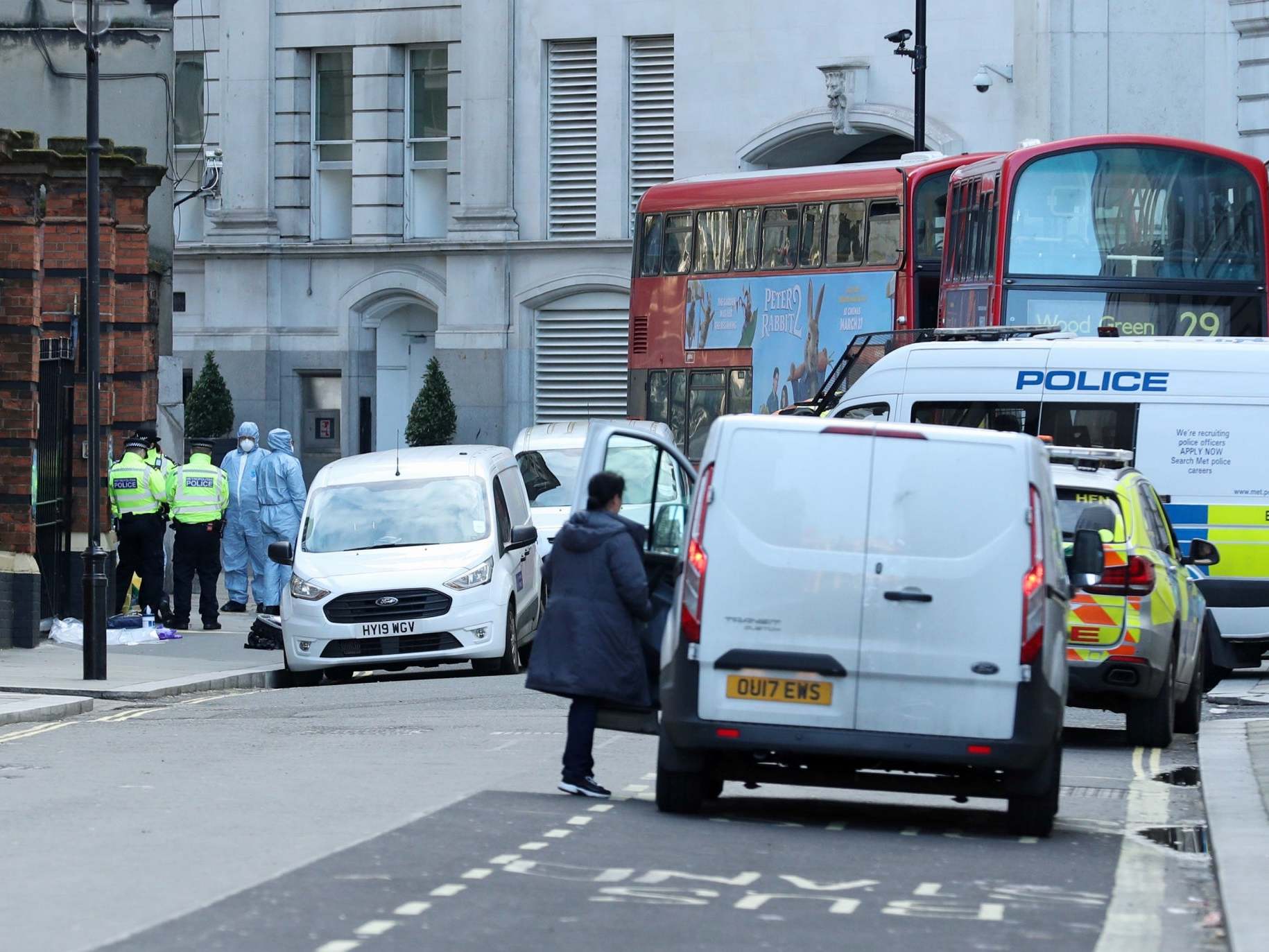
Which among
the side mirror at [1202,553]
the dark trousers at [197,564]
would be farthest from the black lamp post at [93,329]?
the side mirror at [1202,553]

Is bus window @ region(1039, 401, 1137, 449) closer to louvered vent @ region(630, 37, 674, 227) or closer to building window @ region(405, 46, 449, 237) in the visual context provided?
louvered vent @ region(630, 37, 674, 227)

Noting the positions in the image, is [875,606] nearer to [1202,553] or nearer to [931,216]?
[1202,553]

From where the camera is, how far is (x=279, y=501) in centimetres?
2431

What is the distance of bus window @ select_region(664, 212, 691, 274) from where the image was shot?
2983cm

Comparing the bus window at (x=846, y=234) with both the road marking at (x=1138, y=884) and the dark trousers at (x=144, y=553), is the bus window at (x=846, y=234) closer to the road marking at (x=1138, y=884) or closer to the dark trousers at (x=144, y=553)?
the dark trousers at (x=144, y=553)

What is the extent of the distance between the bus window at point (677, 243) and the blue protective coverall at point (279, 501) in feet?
23.3

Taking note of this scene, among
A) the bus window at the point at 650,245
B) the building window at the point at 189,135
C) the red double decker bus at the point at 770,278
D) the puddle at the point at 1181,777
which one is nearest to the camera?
the puddle at the point at 1181,777

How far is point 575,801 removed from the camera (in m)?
11.1

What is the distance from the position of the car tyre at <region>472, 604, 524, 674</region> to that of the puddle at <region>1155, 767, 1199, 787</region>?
6963mm

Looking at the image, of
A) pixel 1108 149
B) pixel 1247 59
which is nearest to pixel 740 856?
pixel 1108 149

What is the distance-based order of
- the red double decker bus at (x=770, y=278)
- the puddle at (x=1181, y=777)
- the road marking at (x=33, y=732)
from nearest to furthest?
the puddle at (x=1181, y=777), the road marking at (x=33, y=732), the red double decker bus at (x=770, y=278)

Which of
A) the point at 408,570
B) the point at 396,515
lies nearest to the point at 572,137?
the point at 396,515

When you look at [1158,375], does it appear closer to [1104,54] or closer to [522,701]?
[522,701]

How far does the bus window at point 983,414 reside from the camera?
18.4m
